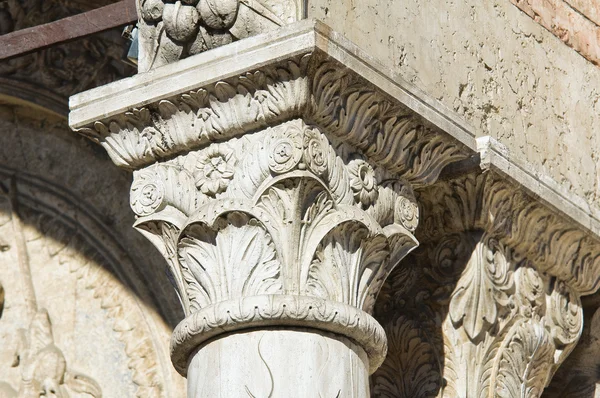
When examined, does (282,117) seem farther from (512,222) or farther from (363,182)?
(512,222)

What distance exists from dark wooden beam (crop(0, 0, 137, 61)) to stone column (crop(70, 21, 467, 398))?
62cm

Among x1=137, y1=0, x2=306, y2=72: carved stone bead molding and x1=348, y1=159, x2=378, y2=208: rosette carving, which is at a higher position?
x1=137, y1=0, x2=306, y2=72: carved stone bead molding

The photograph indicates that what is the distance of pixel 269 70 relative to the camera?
4926mm

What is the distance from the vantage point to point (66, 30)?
5.77m

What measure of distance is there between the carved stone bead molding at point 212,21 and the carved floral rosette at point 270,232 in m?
0.28

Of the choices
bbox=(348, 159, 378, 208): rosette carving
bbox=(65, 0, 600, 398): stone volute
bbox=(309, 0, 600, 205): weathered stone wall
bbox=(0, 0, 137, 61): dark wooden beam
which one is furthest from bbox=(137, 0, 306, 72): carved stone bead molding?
bbox=(0, 0, 137, 61): dark wooden beam

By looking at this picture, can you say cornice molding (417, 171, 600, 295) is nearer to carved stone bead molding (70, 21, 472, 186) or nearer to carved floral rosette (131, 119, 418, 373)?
carved stone bead molding (70, 21, 472, 186)

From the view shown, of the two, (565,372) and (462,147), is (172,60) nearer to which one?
(462,147)

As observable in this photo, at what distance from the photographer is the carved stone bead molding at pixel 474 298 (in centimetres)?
579

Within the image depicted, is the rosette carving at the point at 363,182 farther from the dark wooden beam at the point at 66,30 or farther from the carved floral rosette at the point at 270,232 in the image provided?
the dark wooden beam at the point at 66,30

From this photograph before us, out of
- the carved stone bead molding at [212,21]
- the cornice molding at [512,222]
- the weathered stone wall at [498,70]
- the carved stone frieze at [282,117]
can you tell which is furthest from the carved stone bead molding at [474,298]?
the carved stone bead molding at [212,21]

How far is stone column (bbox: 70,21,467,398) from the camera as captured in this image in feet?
15.9

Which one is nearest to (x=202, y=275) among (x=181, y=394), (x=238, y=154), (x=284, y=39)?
(x=238, y=154)

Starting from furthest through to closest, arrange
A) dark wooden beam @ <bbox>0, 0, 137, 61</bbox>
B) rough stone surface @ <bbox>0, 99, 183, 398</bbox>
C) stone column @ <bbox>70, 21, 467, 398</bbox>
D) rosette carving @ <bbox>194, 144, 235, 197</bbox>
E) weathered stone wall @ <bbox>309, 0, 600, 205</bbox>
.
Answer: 1. rough stone surface @ <bbox>0, 99, 183, 398</bbox>
2. dark wooden beam @ <bbox>0, 0, 137, 61</bbox>
3. weathered stone wall @ <bbox>309, 0, 600, 205</bbox>
4. rosette carving @ <bbox>194, 144, 235, 197</bbox>
5. stone column @ <bbox>70, 21, 467, 398</bbox>
